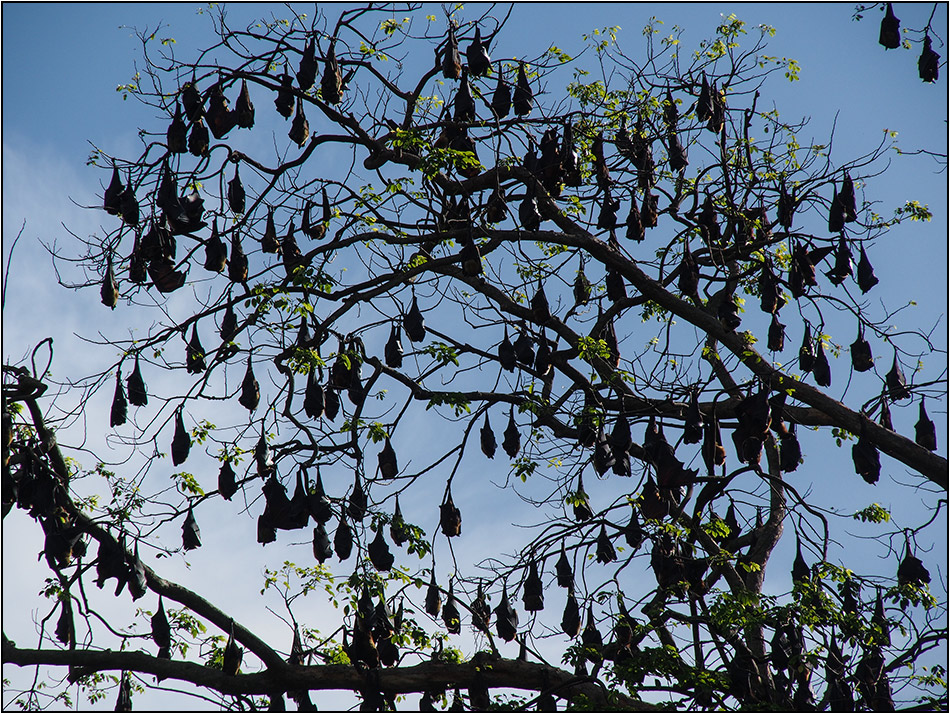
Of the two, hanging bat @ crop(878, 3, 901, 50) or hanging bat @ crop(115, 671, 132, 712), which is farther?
hanging bat @ crop(878, 3, 901, 50)

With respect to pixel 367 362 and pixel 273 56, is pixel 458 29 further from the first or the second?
pixel 367 362

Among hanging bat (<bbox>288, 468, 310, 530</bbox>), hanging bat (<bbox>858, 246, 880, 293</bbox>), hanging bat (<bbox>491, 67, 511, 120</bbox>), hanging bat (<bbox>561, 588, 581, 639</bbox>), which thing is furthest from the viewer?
hanging bat (<bbox>858, 246, 880, 293</bbox>)

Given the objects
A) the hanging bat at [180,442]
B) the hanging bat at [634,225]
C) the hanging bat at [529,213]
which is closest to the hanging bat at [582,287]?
the hanging bat at [634,225]

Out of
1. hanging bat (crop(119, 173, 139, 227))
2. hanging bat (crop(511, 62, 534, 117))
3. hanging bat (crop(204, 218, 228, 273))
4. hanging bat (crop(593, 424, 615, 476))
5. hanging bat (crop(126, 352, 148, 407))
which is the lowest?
hanging bat (crop(593, 424, 615, 476))

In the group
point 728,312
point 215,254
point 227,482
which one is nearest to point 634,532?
point 728,312

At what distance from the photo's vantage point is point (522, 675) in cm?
841

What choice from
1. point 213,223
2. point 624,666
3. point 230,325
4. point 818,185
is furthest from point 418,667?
point 818,185

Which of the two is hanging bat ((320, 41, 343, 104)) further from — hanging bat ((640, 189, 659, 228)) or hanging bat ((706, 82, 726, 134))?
hanging bat ((706, 82, 726, 134))

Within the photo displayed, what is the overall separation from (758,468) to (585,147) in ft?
11.0

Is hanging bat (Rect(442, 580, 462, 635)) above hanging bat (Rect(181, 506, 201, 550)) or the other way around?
→ the other way around

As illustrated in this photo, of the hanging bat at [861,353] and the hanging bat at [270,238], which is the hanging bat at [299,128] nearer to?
the hanging bat at [270,238]

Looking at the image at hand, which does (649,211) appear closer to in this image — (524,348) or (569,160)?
(569,160)

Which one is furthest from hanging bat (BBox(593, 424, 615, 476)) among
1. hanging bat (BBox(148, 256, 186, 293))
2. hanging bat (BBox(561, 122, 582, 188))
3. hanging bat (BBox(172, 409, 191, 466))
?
hanging bat (BBox(148, 256, 186, 293))

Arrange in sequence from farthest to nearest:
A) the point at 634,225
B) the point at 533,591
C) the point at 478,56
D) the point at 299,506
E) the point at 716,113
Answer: the point at 716,113 → the point at 634,225 → the point at 478,56 → the point at 533,591 → the point at 299,506
